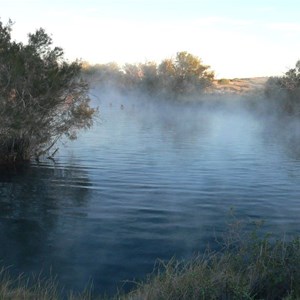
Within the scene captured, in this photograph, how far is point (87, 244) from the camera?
529 inches

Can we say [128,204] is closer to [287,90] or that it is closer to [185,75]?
[287,90]

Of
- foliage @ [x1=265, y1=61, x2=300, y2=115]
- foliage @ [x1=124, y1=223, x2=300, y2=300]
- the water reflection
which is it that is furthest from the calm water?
foliage @ [x1=265, y1=61, x2=300, y2=115]

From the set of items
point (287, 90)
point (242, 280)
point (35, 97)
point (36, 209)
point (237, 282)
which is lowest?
point (36, 209)

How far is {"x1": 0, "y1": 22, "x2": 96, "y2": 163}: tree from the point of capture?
2233 cm

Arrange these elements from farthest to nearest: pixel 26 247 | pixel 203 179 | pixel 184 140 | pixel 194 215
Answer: pixel 184 140 → pixel 203 179 → pixel 194 215 → pixel 26 247

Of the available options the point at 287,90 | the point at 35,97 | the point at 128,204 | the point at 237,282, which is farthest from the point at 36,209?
the point at 287,90

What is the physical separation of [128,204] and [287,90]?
58458mm

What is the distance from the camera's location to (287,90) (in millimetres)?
70062

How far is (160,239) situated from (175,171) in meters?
12.0

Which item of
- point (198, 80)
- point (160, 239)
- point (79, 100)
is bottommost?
point (160, 239)

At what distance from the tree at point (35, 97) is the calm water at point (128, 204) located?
1.92 metres

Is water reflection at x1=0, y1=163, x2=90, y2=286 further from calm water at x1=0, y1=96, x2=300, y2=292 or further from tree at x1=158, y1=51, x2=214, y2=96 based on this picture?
tree at x1=158, y1=51, x2=214, y2=96

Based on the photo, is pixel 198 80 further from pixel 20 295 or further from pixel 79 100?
pixel 20 295

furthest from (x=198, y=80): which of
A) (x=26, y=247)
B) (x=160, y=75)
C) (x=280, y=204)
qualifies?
(x=26, y=247)
